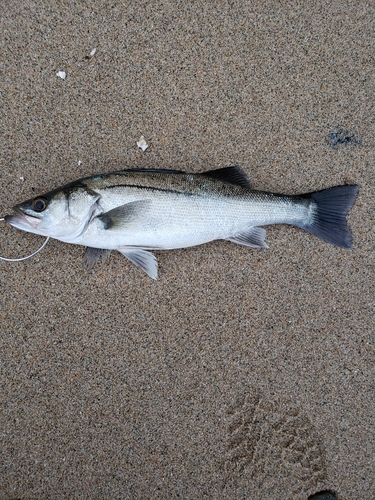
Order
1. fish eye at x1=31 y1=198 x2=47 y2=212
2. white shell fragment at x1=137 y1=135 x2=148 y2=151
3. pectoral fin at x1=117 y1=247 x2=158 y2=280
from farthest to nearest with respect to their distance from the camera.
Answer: white shell fragment at x1=137 y1=135 x2=148 y2=151 < pectoral fin at x1=117 y1=247 x2=158 y2=280 < fish eye at x1=31 y1=198 x2=47 y2=212

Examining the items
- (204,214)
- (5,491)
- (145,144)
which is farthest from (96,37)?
(5,491)

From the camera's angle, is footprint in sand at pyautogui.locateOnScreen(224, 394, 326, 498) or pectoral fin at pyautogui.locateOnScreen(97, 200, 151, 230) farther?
footprint in sand at pyautogui.locateOnScreen(224, 394, 326, 498)

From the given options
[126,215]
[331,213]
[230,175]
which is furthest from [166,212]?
[331,213]

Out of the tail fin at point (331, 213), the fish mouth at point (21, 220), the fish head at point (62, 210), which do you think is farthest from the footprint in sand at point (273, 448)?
the fish mouth at point (21, 220)

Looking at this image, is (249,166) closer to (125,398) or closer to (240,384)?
(240,384)

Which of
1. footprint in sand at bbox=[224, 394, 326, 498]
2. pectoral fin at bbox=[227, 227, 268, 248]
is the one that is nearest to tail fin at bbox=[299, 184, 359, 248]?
pectoral fin at bbox=[227, 227, 268, 248]

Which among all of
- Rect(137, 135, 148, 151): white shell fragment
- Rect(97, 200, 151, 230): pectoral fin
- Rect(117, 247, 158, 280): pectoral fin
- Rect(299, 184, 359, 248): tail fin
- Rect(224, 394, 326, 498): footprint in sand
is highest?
Rect(137, 135, 148, 151): white shell fragment

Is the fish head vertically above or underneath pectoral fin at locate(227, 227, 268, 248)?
above

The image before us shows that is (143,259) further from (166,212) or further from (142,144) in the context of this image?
(142,144)

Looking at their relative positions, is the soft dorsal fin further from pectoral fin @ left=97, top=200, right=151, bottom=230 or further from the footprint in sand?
the footprint in sand
